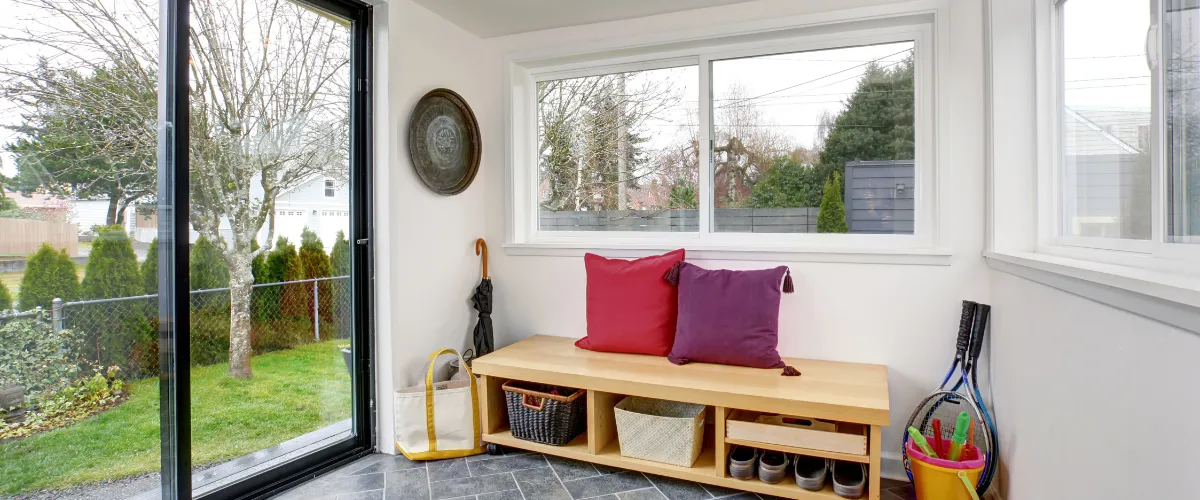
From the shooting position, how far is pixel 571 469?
272cm

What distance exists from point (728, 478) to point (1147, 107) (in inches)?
70.4

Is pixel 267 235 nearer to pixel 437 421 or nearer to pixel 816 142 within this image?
pixel 437 421

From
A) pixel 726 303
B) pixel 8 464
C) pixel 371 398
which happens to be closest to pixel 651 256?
pixel 726 303

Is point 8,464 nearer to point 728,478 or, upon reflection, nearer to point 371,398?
point 371,398

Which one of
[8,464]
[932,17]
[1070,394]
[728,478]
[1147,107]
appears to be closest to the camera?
[1147,107]

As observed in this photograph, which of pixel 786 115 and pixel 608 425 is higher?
pixel 786 115

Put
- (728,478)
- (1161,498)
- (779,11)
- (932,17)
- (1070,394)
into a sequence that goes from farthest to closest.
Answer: (779,11) → (932,17) → (728,478) → (1070,394) → (1161,498)

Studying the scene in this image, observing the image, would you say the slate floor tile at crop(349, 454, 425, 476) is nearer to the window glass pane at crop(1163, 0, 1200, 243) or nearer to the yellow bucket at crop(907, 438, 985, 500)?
the yellow bucket at crop(907, 438, 985, 500)

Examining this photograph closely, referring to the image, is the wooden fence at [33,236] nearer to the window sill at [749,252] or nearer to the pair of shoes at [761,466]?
the window sill at [749,252]

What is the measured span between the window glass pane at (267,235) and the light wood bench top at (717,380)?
0.76m

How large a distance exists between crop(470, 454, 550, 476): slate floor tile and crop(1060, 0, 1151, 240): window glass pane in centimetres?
226

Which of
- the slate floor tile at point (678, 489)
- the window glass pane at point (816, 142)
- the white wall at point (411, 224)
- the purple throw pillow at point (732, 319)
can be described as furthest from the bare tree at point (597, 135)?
the slate floor tile at point (678, 489)

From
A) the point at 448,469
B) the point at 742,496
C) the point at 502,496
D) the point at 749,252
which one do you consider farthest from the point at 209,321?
the point at 749,252

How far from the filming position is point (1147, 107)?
4.33 ft
